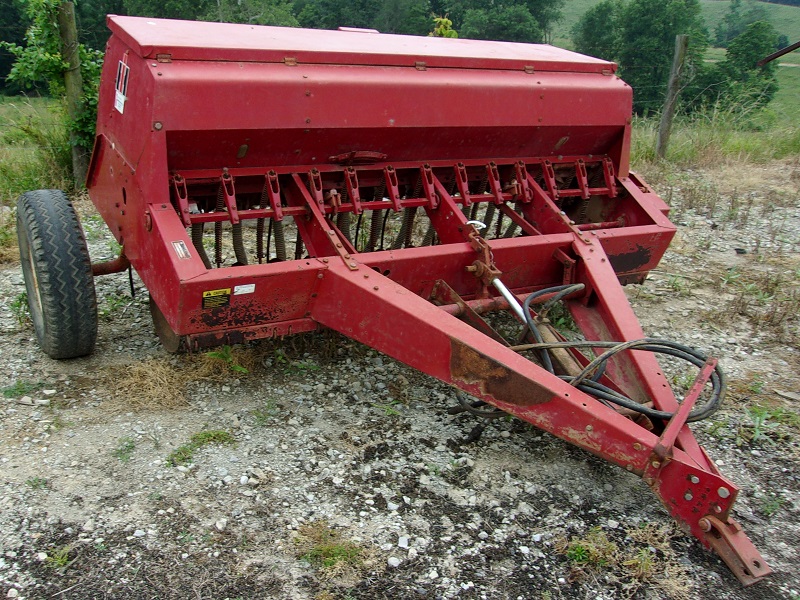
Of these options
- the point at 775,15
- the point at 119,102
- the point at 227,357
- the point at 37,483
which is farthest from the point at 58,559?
the point at 775,15

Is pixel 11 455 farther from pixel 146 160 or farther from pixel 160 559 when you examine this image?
pixel 146 160

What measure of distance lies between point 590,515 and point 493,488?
384 millimetres

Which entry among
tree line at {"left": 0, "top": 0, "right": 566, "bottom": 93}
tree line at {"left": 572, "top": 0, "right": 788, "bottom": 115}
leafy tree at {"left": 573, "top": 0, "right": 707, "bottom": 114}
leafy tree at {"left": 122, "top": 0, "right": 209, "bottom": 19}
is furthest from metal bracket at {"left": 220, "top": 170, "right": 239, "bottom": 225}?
leafy tree at {"left": 122, "top": 0, "right": 209, "bottom": 19}

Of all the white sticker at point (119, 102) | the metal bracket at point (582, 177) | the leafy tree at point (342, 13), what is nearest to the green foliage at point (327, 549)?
the white sticker at point (119, 102)

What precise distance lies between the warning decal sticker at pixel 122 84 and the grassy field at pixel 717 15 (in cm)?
4414

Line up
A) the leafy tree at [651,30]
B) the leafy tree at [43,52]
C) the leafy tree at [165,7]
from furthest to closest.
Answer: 1. the leafy tree at [165,7]
2. the leafy tree at [651,30]
3. the leafy tree at [43,52]

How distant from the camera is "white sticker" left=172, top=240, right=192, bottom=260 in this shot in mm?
2996

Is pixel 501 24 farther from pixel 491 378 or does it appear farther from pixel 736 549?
pixel 736 549

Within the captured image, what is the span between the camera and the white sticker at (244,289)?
3029 millimetres

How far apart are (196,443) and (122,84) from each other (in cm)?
170

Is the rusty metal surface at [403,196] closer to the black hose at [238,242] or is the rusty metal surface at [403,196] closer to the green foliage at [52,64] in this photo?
the black hose at [238,242]

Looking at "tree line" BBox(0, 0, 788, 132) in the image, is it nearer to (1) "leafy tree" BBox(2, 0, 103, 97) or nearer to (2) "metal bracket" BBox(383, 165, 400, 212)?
(1) "leafy tree" BBox(2, 0, 103, 97)

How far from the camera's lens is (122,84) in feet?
11.5

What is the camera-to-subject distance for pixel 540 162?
14.0 feet
